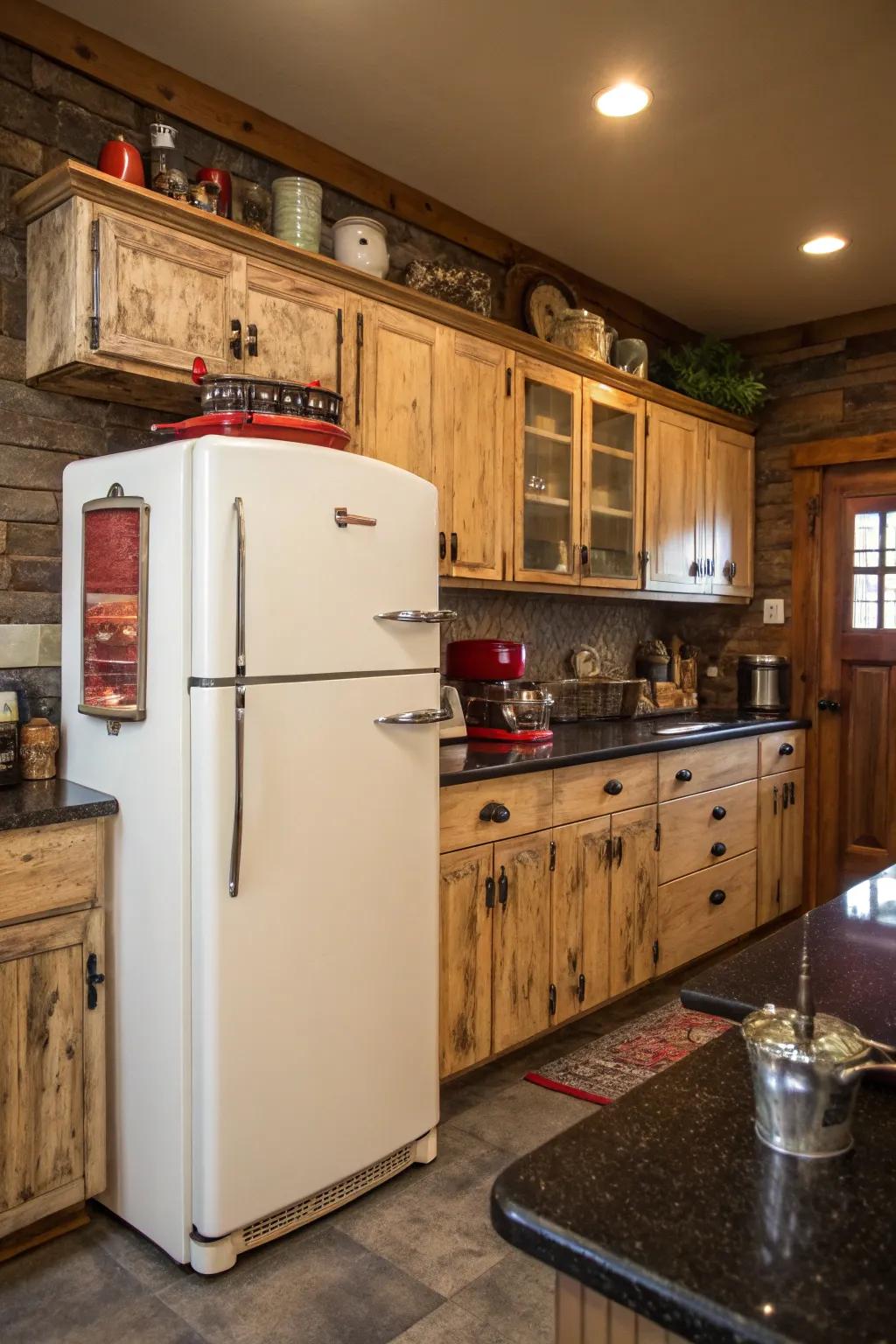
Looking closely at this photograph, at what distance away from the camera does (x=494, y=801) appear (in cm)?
261

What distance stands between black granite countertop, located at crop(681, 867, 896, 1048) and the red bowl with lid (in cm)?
189

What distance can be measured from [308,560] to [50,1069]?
44.7 inches

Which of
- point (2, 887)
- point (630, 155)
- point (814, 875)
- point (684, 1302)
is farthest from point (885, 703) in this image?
point (684, 1302)

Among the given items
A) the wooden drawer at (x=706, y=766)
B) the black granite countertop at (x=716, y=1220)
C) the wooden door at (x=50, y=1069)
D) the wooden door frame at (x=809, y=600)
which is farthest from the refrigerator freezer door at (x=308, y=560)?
the wooden door frame at (x=809, y=600)

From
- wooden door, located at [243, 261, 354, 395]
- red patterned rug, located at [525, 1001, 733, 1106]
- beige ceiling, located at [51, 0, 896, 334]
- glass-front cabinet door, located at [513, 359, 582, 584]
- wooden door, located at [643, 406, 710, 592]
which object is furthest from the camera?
wooden door, located at [643, 406, 710, 592]

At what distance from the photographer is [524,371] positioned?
3.27m

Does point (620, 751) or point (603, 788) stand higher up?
point (620, 751)

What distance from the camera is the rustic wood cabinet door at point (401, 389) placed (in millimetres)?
2713

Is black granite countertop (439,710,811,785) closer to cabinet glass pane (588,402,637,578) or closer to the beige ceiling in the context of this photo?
cabinet glass pane (588,402,637,578)

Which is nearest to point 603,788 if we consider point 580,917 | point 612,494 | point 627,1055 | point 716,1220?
point 580,917

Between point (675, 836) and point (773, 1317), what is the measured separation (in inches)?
112

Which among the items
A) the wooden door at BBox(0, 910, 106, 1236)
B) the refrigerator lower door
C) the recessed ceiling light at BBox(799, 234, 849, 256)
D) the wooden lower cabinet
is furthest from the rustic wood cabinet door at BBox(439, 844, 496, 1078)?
the recessed ceiling light at BBox(799, 234, 849, 256)

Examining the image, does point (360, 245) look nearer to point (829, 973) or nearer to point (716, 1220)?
point (829, 973)

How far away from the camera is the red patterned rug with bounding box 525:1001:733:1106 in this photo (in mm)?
2691
